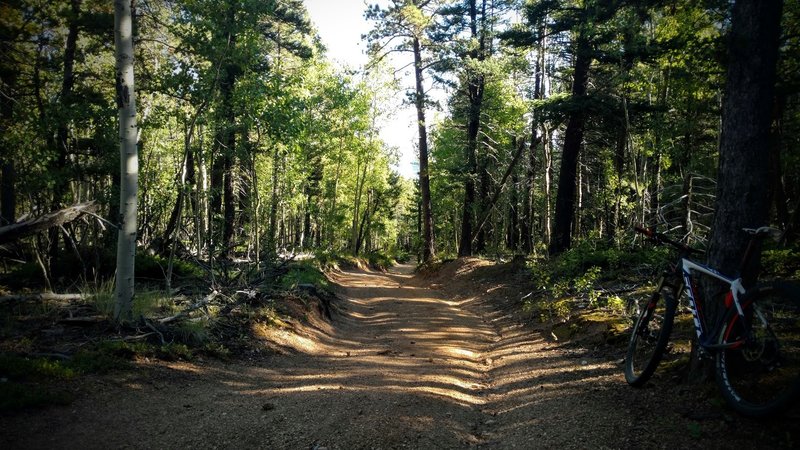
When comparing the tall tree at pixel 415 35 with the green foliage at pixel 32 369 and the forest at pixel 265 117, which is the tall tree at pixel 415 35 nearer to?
the forest at pixel 265 117

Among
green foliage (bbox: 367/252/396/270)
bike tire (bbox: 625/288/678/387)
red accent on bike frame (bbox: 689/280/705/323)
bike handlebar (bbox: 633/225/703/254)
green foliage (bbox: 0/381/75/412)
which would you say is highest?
bike handlebar (bbox: 633/225/703/254)

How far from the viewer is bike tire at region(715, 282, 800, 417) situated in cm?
297

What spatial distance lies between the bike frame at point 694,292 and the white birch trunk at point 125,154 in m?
6.97

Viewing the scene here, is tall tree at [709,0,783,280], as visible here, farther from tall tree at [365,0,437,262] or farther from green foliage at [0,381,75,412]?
tall tree at [365,0,437,262]

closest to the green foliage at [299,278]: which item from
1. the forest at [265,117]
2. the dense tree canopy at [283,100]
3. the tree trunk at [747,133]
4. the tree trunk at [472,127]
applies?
the forest at [265,117]

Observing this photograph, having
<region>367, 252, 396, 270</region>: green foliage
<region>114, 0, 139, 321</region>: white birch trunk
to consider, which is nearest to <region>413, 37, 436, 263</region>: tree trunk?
<region>367, 252, 396, 270</region>: green foliage

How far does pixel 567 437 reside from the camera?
3.63 m

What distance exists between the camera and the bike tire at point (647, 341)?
13.2 feet

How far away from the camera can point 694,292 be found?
3.84 metres

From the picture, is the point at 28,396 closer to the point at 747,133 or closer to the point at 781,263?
the point at 747,133

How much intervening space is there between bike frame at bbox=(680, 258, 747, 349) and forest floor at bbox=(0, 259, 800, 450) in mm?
436

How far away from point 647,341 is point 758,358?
67.4 inches

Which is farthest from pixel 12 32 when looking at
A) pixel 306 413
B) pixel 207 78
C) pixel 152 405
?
pixel 306 413

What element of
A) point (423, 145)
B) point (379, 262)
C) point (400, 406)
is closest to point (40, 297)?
point (400, 406)
